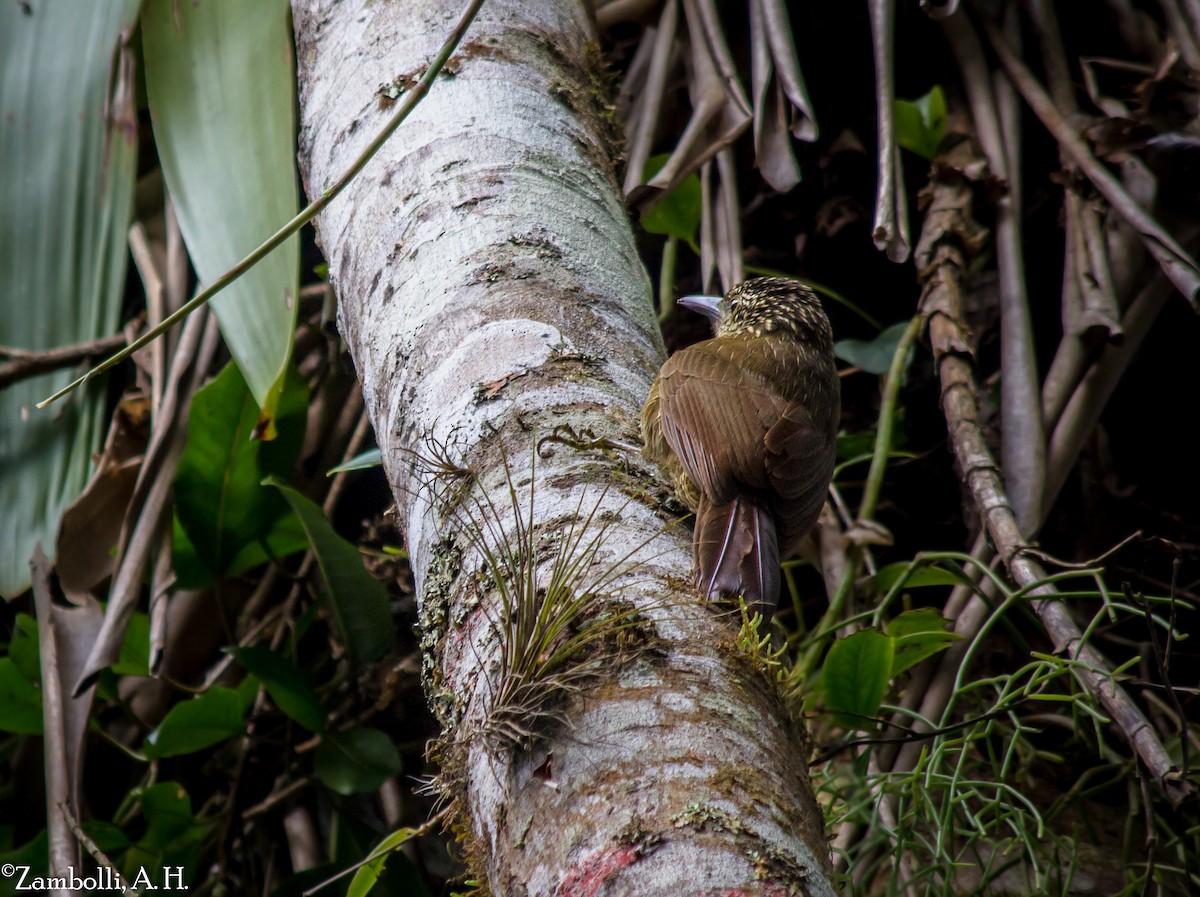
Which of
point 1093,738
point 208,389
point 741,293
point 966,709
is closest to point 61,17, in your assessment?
point 208,389

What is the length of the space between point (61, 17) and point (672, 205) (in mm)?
1321

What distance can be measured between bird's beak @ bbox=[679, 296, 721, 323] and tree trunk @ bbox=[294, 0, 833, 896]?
0.63 m

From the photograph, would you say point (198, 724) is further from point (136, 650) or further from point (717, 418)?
point (717, 418)

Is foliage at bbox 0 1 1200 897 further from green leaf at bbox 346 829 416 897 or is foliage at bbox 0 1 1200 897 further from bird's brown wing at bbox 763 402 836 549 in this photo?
bird's brown wing at bbox 763 402 836 549

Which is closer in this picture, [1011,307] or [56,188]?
[56,188]

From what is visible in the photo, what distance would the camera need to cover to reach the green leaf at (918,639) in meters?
1.96

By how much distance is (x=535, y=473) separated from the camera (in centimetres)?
128

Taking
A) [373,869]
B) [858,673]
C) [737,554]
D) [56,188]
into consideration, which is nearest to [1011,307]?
[858,673]

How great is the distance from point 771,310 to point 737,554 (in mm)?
1213

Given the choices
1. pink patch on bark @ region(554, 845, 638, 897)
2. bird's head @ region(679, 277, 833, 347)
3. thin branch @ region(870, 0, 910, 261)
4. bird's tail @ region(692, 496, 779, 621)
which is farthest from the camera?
bird's head @ region(679, 277, 833, 347)

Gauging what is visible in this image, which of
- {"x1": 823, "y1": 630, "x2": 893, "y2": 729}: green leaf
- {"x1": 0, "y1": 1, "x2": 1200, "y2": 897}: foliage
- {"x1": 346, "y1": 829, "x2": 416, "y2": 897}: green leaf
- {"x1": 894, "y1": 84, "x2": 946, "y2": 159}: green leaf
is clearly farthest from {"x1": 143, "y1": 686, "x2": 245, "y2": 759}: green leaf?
{"x1": 894, "y1": 84, "x2": 946, "y2": 159}: green leaf

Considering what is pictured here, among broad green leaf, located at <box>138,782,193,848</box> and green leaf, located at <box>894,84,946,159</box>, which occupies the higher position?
green leaf, located at <box>894,84,946,159</box>

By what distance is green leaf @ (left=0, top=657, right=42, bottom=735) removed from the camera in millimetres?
2102

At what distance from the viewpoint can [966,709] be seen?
2.40m
